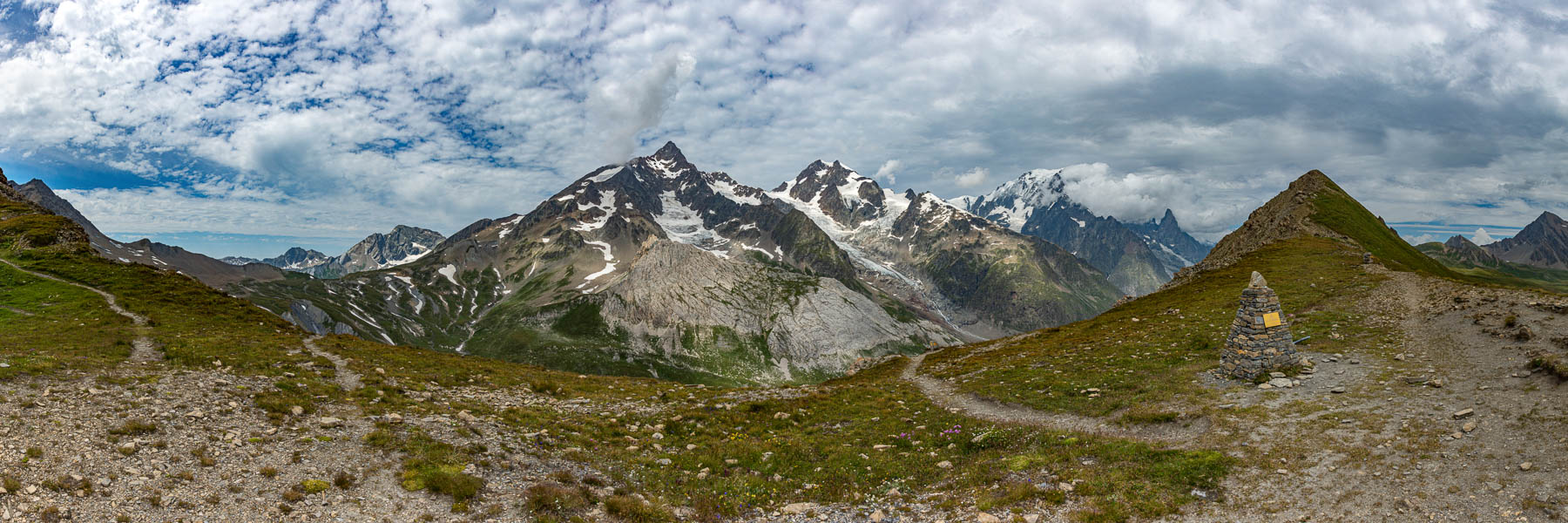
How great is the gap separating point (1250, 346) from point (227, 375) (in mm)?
48016

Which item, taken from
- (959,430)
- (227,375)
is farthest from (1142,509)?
(227,375)

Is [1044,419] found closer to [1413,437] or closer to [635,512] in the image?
[1413,437]

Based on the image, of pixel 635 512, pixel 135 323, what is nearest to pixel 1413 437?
pixel 635 512

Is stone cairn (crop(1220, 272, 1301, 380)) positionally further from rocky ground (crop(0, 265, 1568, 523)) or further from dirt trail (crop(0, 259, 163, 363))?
dirt trail (crop(0, 259, 163, 363))

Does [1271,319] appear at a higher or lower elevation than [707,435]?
higher

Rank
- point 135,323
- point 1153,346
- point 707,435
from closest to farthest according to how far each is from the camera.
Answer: point 707,435 < point 135,323 < point 1153,346

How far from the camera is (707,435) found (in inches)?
1029

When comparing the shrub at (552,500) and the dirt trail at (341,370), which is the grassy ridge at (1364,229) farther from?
the dirt trail at (341,370)

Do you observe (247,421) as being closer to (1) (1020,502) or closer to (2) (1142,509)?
(1) (1020,502)

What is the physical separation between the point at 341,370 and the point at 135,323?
21.8m

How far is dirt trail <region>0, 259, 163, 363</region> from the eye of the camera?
28.1 m

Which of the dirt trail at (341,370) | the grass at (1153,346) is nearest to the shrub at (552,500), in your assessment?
the dirt trail at (341,370)

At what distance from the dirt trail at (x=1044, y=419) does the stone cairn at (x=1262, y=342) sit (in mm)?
7904

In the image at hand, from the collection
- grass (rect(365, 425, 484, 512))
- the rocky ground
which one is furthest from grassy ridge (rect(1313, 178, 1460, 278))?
grass (rect(365, 425, 484, 512))
